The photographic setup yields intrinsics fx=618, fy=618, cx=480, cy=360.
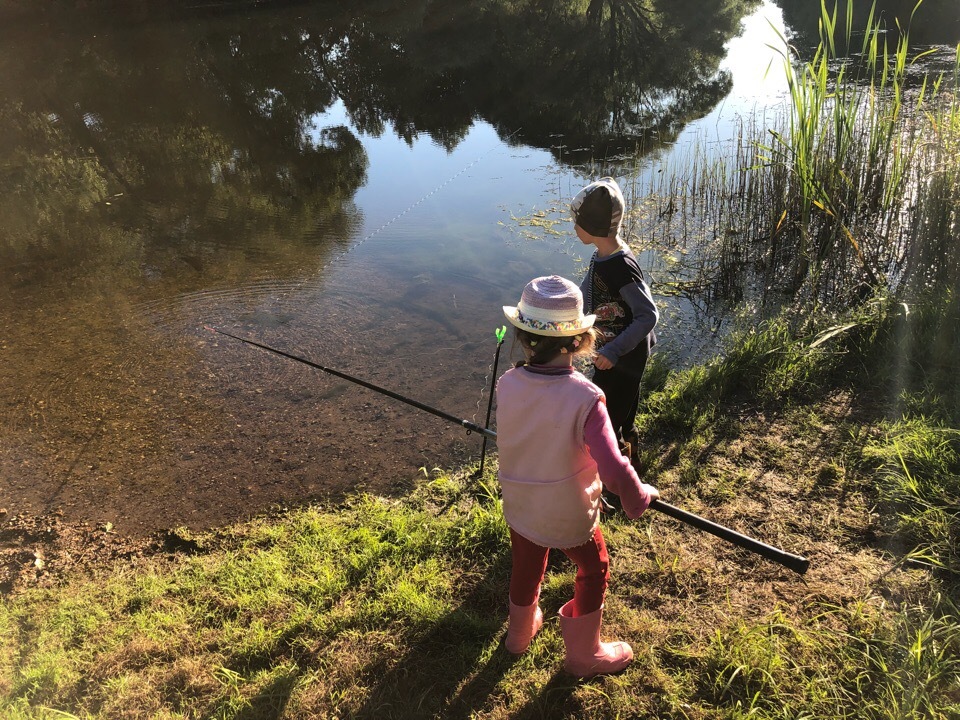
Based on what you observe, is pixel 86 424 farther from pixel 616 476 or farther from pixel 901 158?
pixel 901 158

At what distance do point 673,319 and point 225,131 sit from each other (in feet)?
28.9

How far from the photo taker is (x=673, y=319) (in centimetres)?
492

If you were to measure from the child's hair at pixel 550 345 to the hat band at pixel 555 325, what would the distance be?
0.9 inches

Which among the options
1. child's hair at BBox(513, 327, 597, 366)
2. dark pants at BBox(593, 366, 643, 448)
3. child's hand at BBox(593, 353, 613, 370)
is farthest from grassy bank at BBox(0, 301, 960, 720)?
child's hair at BBox(513, 327, 597, 366)

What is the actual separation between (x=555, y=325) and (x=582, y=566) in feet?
2.61

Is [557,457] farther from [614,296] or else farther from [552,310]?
[614,296]

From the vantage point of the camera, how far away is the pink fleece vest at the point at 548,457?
1643 millimetres

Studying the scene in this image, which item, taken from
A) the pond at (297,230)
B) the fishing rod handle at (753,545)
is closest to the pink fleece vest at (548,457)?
the fishing rod handle at (753,545)

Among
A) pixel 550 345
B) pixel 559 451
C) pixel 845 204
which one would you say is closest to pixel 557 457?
pixel 559 451

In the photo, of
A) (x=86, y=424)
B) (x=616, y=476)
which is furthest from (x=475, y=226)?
(x=616, y=476)

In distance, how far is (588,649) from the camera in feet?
6.57

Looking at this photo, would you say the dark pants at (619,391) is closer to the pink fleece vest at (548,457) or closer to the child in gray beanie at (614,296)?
the child in gray beanie at (614,296)

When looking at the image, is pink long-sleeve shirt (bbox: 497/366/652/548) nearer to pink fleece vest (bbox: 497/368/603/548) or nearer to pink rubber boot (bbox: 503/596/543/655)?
pink fleece vest (bbox: 497/368/603/548)

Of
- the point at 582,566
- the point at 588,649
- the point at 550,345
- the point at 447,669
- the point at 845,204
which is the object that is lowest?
the point at 447,669
